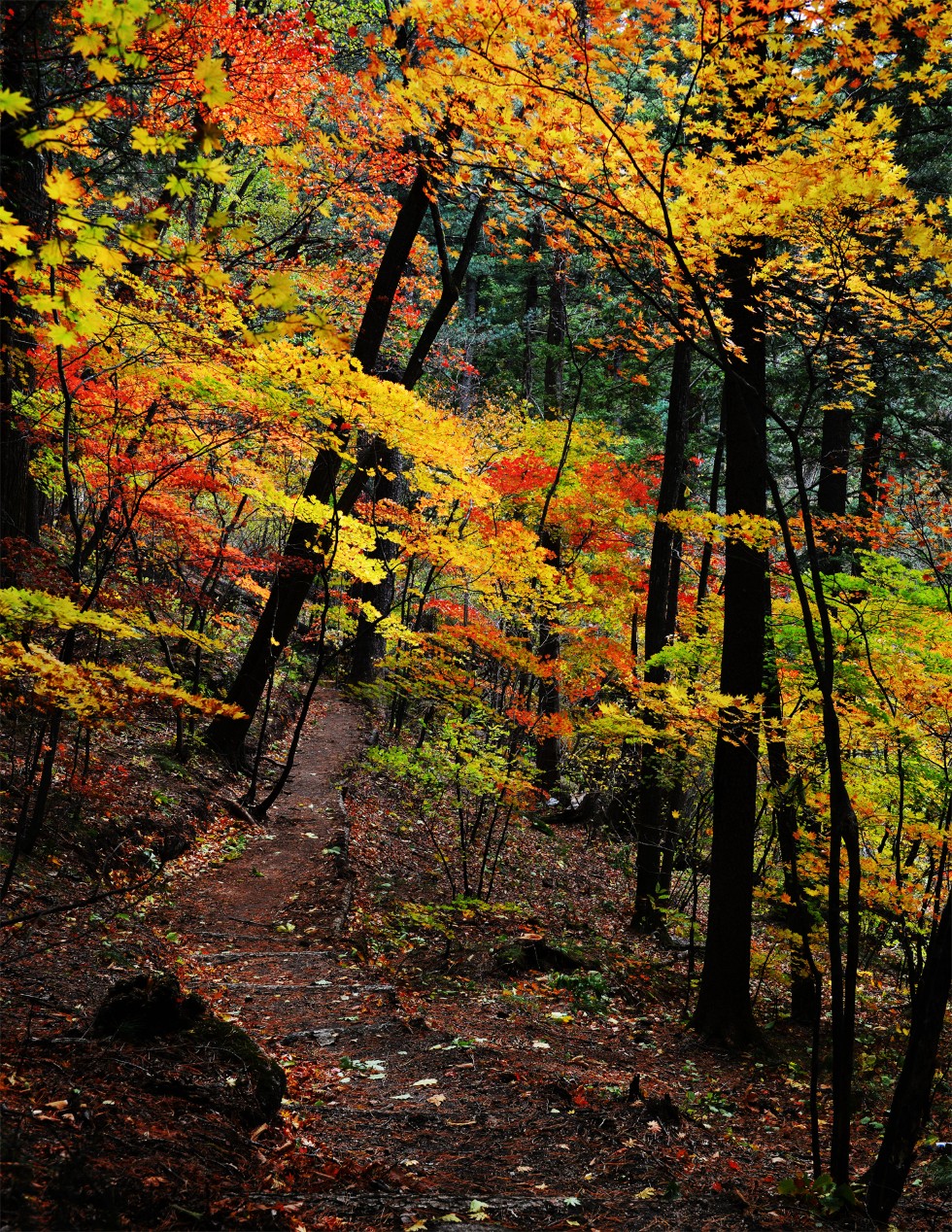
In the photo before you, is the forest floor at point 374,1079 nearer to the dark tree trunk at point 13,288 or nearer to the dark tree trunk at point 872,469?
the dark tree trunk at point 13,288

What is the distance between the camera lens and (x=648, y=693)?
9.50 meters

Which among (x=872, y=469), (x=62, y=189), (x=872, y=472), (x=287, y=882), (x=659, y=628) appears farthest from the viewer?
(x=872, y=469)

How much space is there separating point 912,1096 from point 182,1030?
3268mm

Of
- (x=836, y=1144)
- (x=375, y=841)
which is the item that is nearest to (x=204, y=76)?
(x=836, y=1144)

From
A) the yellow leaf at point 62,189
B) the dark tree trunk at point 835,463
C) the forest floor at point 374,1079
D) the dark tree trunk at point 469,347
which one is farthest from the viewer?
the dark tree trunk at point 469,347

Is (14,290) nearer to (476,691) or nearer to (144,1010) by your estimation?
(144,1010)

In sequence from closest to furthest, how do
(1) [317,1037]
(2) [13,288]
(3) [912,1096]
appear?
(3) [912,1096]
(1) [317,1037]
(2) [13,288]

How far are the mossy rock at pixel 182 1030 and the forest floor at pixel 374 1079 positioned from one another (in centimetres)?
5

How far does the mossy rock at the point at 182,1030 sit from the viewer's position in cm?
342

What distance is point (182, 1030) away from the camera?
358cm

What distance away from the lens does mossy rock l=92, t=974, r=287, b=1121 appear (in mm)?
3420

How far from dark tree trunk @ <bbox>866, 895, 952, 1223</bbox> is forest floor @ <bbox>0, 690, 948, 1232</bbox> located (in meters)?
0.35

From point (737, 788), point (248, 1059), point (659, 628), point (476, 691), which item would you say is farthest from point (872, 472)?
point (248, 1059)

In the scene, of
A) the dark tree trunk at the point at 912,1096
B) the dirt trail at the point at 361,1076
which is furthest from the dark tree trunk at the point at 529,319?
the dark tree trunk at the point at 912,1096
